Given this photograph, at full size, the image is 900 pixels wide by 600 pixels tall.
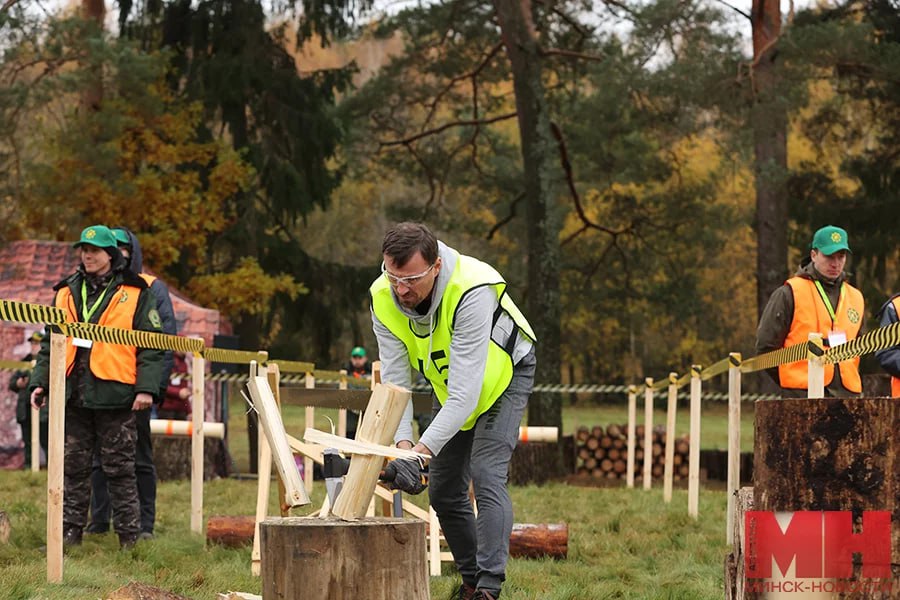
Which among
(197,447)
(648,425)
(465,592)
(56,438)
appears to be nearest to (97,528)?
(197,447)

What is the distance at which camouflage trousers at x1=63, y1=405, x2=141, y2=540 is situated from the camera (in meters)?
7.24

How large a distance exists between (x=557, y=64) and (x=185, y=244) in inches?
272

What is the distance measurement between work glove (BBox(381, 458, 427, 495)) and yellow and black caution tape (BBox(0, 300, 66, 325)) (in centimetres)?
191

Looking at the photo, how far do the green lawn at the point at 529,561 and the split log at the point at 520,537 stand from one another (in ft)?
0.35

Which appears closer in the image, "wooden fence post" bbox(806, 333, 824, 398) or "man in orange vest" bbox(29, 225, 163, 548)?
"wooden fence post" bbox(806, 333, 824, 398)

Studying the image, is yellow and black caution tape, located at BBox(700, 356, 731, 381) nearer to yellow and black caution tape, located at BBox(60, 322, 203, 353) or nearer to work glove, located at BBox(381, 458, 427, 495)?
yellow and black caution tape, located at BBox(60, 322, 203, 353)

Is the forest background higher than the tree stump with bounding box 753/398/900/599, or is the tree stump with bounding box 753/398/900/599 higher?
the forest background

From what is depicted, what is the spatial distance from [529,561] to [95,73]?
13191mm

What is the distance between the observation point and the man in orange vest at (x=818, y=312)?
7082mm

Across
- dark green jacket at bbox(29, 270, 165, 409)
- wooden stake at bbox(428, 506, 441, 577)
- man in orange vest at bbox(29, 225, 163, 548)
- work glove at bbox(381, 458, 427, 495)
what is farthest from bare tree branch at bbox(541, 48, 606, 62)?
work glove at bbox(381, 458, 427, 495)

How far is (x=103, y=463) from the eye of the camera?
289 inches

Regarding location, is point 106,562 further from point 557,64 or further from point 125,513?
point 557,64

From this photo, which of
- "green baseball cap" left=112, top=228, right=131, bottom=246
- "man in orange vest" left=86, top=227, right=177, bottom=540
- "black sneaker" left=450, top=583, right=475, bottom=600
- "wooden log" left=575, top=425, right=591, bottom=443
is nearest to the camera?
"black sneaker" left=450, top=583, right=475, bottom=600

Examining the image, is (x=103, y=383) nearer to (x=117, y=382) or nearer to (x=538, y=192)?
(x=117, y=382)
